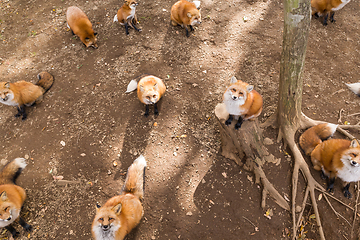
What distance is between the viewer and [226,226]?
363cm

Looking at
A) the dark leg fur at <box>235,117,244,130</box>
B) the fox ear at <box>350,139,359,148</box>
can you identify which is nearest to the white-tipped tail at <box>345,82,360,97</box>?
the fox ear at <box>350,139,359,148</box>

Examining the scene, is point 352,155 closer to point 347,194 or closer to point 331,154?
point 331,154

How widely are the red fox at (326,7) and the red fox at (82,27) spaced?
7.34 metres

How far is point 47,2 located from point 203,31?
644cm

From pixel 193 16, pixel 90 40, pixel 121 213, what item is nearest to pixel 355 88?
pixel 193 16

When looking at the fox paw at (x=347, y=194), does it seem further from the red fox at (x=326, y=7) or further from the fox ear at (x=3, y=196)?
the fox ear at (x=3, y=196)

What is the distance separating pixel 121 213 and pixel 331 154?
3.87m

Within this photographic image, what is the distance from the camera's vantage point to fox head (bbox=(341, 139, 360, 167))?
321cm

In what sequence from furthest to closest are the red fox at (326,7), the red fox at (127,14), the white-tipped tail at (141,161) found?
the red fox at (326,7) < the red fox at (127,14) < the white-tipped tail at (141,161)

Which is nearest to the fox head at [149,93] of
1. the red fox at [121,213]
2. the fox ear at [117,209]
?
the red fox at [121,213]

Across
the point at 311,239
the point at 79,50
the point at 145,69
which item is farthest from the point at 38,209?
the point at 311,239

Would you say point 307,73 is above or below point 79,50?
below

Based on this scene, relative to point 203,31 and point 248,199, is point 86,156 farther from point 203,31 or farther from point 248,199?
point 203,31

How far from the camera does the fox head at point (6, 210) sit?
11.2 ft
